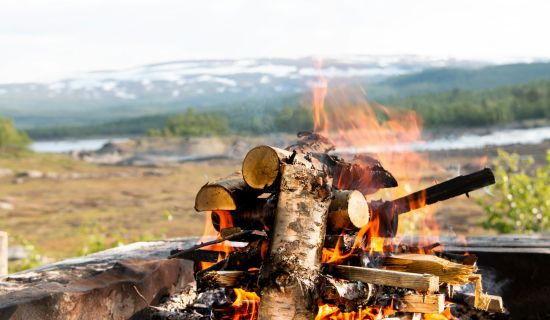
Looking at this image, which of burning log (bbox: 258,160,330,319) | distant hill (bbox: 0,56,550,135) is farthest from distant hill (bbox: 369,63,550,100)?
burning log (bbox: 258,160,330,319)

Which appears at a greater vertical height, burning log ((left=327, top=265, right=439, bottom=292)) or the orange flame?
the orange flame

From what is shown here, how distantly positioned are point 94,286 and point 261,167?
0.91 m

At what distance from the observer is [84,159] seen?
65.3 feet

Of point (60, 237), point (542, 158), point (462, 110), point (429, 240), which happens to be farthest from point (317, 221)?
point (462, 110)

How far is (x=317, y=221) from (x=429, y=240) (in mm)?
1799

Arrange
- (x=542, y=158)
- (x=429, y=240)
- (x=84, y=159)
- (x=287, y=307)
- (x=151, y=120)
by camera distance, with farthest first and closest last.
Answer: (x=151, y=120), (x=84, y=159), (x=542, y=158), (x=429, y=240), (x=287, y=307)

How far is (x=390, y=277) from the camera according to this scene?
2.69m

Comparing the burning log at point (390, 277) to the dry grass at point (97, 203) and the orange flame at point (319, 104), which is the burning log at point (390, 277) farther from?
the dry grass at point (97, 203)

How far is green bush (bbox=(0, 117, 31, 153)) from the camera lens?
20511 mm

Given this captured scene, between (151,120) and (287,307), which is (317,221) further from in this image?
(151,120)

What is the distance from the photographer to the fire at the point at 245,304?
293 cm

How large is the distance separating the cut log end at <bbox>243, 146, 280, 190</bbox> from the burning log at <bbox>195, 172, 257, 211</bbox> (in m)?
0.14

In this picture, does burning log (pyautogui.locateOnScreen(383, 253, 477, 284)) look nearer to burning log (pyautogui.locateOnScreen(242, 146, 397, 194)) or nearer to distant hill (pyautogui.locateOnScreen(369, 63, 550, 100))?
burning log (pyautogui.locateOnScreen(242, 146, 397, 194))

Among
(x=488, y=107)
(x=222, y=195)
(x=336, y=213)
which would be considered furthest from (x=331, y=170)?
(x=488, y=107)
